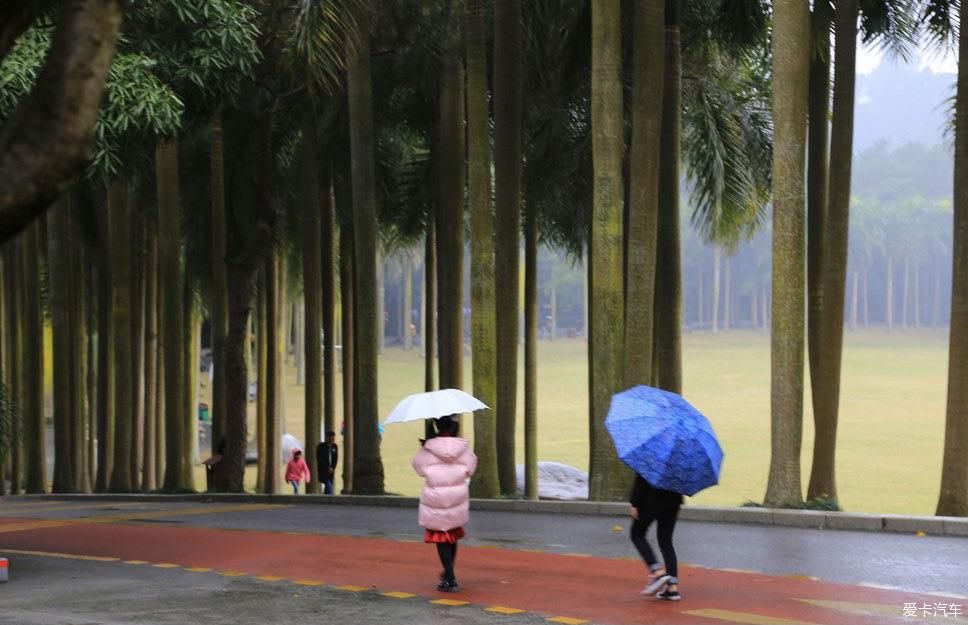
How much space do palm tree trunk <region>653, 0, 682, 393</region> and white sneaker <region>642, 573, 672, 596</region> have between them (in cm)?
1364

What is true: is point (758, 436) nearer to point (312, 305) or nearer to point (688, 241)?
point (312, 305)

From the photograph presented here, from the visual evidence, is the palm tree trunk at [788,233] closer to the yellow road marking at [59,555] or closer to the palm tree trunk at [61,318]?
the yellow road marking at [59,555]

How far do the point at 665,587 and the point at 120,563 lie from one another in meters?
6.22

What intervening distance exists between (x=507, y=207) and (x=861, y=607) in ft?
45.6

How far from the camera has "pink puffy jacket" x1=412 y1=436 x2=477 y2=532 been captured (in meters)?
11.5

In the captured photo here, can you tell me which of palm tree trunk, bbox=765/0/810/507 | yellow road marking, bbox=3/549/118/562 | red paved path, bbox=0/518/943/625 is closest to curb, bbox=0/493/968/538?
palm tree trunk, bbox=765/0/810/507

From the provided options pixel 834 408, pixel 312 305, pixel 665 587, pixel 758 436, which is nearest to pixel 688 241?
pixel 758 436

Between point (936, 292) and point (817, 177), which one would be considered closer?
point (817, 177)

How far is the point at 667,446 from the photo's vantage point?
1041 centimetres

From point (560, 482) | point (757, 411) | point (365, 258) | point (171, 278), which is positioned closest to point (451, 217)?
point (365, 258)

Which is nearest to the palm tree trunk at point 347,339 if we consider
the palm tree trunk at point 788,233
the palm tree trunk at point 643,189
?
the palm tree trunk at point 643,189

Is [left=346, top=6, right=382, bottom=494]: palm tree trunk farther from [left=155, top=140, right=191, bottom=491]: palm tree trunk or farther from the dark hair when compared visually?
the dark hair

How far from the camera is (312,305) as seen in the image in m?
32.5

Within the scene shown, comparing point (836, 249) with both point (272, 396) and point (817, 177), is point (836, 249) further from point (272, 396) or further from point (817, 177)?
point (272, 396)
